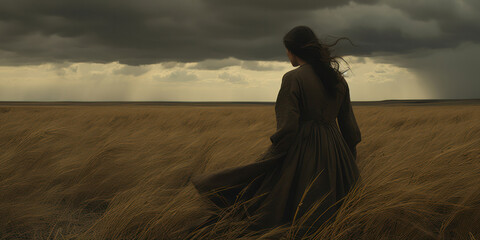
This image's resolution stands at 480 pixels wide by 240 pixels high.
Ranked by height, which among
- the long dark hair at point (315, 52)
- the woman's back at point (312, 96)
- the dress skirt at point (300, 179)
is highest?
the long dark hair at point (315, 52)

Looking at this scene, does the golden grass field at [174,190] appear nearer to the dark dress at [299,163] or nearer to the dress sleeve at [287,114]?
the dark dress at [299,163]

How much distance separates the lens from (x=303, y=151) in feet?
7.11

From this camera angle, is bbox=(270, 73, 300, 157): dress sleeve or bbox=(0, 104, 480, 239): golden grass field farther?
bbox=(0, 104, 480, 239): golden grass field

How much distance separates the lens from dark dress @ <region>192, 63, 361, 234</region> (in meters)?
2.11

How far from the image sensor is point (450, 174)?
2836 mm

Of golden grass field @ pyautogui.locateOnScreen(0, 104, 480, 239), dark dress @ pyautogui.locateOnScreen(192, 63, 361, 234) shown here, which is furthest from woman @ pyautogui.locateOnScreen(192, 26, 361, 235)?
golden grass field @ pyautogui.locateOnScreen(0, 104, 480, 239)

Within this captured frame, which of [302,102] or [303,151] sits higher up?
[302,102]

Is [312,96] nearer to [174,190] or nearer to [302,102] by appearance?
[302,102]

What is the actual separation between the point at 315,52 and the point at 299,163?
0.75m

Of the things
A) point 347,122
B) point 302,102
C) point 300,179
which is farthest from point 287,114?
point 347,122

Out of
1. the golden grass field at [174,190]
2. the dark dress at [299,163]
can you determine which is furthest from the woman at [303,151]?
the golden grass field at [174,190]

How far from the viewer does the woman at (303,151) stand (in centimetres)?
211

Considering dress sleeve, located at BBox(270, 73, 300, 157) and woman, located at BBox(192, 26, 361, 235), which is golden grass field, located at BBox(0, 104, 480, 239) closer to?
woman, located at BBox(192, 26, 361, 235)

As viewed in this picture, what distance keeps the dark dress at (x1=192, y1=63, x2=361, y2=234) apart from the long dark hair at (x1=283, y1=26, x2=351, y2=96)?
0.17 feet
